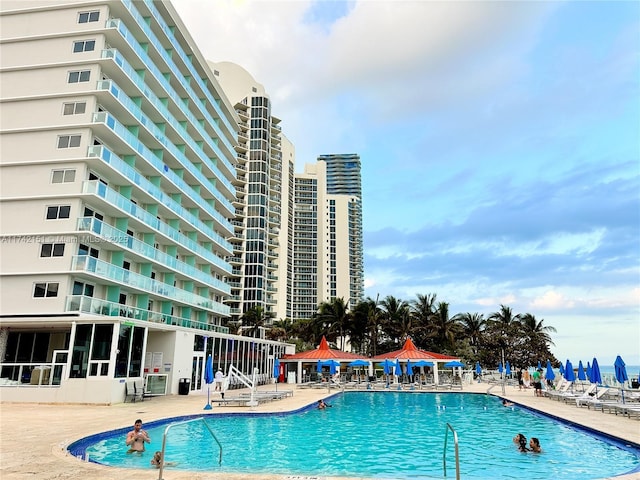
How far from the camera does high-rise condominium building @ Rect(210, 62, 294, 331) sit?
7781 cm

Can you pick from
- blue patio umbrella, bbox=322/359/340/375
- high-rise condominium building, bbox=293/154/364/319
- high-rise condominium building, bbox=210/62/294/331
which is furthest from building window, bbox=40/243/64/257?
high-rise condominium building, bbox=293/154/364/319

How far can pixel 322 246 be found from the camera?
408 ft

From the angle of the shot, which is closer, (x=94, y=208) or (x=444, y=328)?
(x=94, y=208)

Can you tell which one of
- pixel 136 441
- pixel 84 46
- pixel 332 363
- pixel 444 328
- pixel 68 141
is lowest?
pixel 136 441

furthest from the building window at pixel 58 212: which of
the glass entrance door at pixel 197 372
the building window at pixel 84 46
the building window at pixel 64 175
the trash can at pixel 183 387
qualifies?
the trash can at pixel 183 387

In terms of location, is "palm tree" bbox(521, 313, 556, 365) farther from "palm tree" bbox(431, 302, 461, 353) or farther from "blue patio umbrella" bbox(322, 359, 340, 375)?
"blue patio umbrella" bbox(322, 359, 340, 375)

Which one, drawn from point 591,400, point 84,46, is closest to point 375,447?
point 591,400

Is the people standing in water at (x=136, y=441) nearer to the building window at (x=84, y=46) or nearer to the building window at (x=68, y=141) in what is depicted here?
the building window at (x=68, y=141)

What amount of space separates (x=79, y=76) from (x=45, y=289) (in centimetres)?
1371

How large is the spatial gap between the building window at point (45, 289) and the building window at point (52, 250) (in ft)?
5.39

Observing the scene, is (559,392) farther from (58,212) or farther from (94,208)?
(58,212)

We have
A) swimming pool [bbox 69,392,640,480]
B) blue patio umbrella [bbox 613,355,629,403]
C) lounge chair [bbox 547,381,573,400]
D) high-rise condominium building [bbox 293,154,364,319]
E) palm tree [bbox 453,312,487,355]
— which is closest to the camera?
swimming pool [bbox 69,392,640,480]

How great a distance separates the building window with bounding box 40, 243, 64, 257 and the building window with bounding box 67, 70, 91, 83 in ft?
35.6

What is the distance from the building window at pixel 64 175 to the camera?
2742cm
